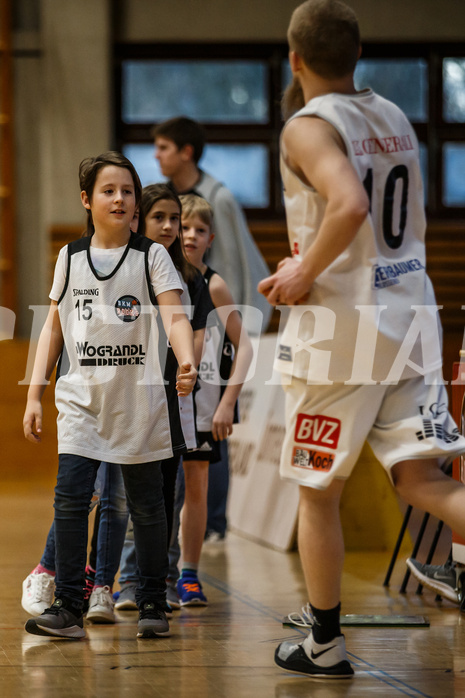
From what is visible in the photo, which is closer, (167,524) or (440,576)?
(167,524)

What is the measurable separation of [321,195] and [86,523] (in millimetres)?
1184

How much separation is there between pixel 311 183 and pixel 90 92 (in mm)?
7532

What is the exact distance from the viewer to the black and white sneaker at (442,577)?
11.1 ft

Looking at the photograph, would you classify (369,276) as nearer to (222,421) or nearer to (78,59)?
(222,421)

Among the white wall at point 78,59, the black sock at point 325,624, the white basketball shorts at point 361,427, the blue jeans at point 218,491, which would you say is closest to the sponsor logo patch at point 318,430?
the white basketball shorts at point 361,427

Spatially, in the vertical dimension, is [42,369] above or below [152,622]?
above

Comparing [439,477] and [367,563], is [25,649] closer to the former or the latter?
[439,477]

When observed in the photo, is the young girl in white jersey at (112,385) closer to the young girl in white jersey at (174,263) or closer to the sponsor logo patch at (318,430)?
the young girl in white jersey at (174,263)

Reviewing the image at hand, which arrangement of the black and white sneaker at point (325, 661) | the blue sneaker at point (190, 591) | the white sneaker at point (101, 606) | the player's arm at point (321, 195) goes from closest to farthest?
the player's arm at point (321, 195), the black and white sneaker at point (325, 661), the white sneaker at point (101, 606), the blue sneaker at point (190, 591)

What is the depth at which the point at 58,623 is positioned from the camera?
270 centimetres

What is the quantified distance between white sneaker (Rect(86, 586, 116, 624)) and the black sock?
898 mm

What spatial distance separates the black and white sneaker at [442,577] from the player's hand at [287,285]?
61.9 inches

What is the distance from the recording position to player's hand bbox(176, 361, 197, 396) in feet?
8.30

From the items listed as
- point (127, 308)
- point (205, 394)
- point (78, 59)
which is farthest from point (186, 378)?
point (78, 59)
